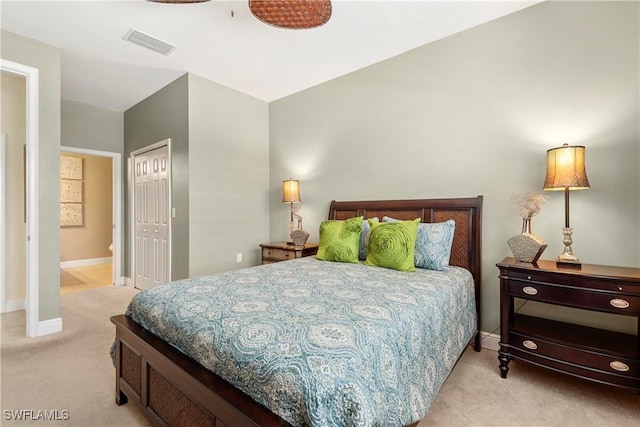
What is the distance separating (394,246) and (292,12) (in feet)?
6.10

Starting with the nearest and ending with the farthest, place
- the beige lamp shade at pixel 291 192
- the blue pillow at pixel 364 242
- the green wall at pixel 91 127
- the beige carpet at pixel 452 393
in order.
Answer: the beige carpet at pixel 452 393 < the blue pillow at pixel 364 242 < the beige lamp shade at pixel 291 192 < the green wall at pixel 91 127

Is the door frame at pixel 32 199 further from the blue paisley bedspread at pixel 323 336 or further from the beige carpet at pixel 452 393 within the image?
the blue paisley bedspread at pixel 323 336

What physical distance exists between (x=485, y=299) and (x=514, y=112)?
162 cm

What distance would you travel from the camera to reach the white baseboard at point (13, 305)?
3469 mm

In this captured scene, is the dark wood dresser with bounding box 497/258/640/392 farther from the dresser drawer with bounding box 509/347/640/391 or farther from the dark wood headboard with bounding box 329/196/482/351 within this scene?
the dark wood headboard with bounding box 329/196/482/351

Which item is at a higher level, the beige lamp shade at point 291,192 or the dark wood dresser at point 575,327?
the beige lamp shade at point 291,192

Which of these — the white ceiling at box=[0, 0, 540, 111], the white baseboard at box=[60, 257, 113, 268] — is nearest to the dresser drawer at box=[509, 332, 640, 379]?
the white ceiling at box=[0, 0, 540, 111]

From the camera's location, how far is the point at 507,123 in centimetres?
251

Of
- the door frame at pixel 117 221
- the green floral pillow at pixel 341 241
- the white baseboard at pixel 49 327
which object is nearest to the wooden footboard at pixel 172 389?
the green floral pillow at pixel 341 241

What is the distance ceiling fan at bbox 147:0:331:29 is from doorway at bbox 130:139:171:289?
233 cm

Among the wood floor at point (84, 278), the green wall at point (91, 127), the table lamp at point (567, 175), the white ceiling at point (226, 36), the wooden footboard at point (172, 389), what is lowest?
the wood floor at point (84, 278)

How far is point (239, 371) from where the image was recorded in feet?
3.52

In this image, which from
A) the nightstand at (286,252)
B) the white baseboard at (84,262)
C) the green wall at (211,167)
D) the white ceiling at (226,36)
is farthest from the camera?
the white baseboard at (84,262)

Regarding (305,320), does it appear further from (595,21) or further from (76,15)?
(76,15)
